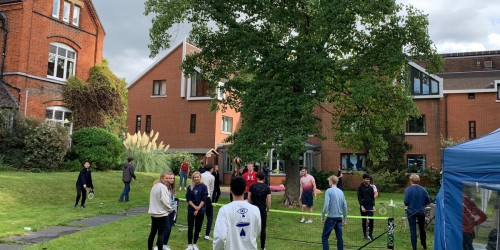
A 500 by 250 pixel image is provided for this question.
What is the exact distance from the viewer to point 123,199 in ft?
54.7

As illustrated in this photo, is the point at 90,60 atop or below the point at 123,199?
atop

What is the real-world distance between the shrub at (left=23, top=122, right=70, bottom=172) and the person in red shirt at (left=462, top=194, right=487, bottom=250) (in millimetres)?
19336

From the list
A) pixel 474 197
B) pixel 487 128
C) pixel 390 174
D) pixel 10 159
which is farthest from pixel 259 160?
pixel 487 128

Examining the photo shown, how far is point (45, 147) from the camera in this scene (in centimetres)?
2052

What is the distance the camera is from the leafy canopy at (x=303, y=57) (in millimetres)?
14781

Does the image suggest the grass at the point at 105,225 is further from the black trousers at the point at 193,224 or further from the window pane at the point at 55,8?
the window pane at the point at 55,8

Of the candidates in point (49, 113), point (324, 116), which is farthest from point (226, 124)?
point (49, 113)

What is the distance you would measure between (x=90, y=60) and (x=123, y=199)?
1387 centimetres

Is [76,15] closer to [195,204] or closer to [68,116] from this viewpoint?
[68,116]

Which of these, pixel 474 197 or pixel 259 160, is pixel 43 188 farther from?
pixel 474 197

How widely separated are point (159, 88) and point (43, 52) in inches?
453

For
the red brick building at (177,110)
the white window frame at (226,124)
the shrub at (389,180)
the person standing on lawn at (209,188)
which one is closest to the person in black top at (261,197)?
the person standing on lawn at (209,188)

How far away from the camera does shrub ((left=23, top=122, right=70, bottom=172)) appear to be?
66.6 feet

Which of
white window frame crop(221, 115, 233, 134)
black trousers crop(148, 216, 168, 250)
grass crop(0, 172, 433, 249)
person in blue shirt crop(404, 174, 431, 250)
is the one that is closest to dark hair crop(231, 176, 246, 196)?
black trousers crop(148, 216, 168, 250)
